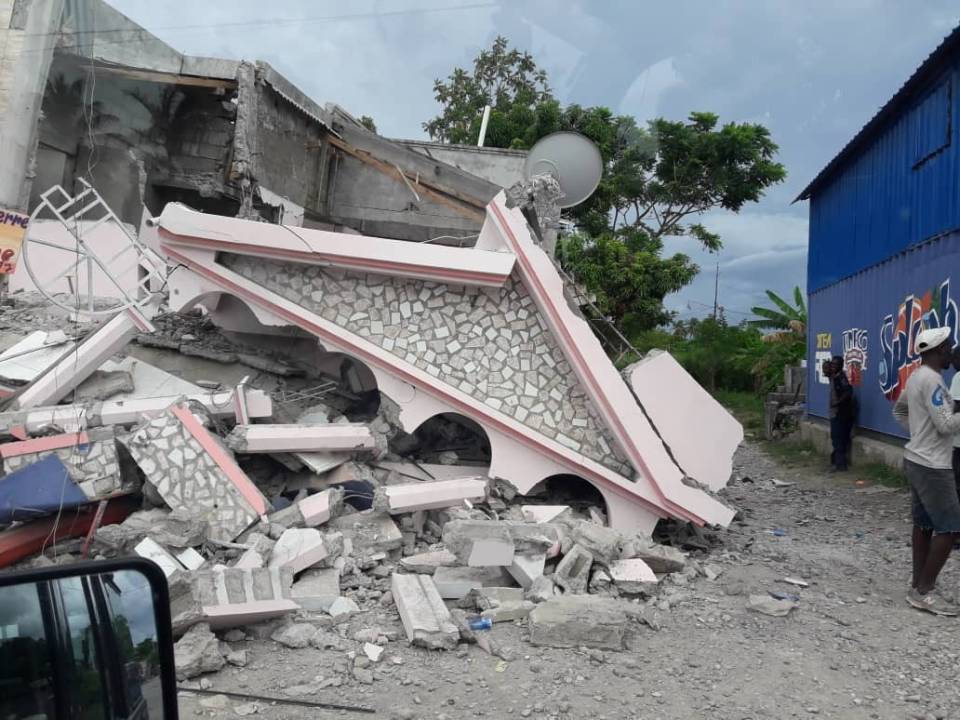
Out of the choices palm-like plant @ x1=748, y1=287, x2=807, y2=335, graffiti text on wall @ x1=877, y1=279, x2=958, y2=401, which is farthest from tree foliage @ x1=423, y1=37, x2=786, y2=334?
graffiti text on wall @ x1=877, y1=279, x2=958, y2=401

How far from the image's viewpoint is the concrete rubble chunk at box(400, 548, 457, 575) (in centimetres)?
528

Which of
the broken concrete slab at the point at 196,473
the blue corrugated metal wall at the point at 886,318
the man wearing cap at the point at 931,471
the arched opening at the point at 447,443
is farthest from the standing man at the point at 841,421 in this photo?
the broken concrete slab at the point at 196,473

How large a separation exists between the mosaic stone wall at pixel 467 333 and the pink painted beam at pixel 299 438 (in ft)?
2.87

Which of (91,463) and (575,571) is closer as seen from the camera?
(575,571)

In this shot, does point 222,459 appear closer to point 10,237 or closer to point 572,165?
point 572,165

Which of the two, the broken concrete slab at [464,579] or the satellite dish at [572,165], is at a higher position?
the satellite dish at [572,165]

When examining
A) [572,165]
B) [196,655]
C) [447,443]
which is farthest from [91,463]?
[572,165]

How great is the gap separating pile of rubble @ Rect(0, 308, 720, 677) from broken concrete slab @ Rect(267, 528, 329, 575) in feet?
0.05

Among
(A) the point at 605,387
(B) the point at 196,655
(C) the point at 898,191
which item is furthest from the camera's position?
(C) the point at 898,191

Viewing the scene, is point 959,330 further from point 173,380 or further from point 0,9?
point 0,9

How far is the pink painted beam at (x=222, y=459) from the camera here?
18.4ft

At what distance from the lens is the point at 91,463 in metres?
5.62

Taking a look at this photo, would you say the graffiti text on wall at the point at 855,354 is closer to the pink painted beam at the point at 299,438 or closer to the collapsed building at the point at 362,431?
the collapsed building at the point at 362,431

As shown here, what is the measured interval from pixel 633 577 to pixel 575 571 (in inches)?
16.3
